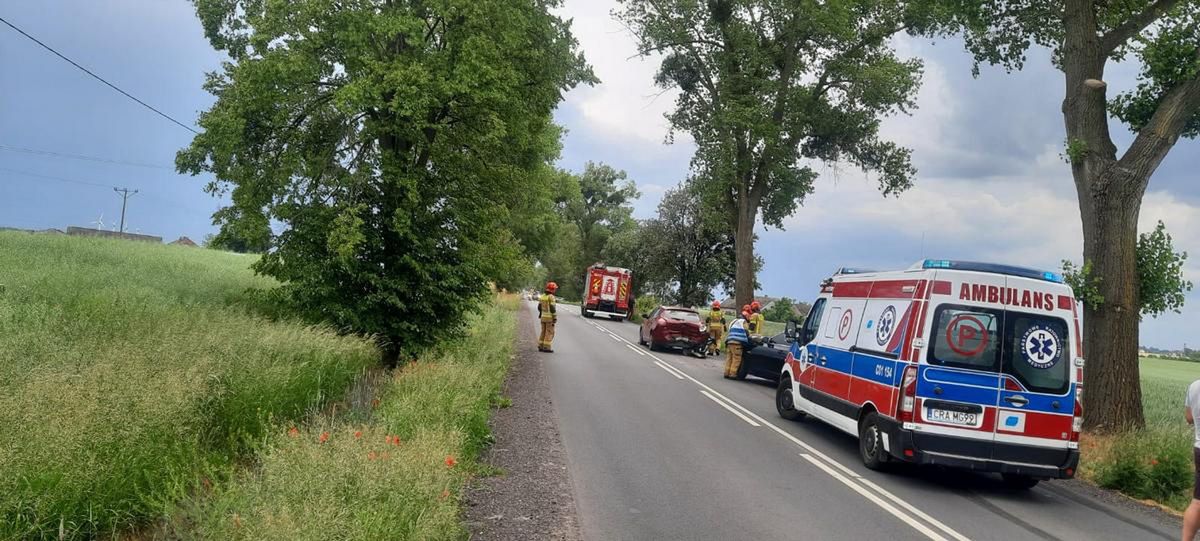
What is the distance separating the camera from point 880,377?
29.3 ft

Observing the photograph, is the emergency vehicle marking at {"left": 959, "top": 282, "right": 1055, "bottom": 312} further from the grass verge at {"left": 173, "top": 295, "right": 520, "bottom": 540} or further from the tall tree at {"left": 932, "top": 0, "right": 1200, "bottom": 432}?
the grass verge at {"left": 173, "top": 295, "right": 520, "bottom": 540}

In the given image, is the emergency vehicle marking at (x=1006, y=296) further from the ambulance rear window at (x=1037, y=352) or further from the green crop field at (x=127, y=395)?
the green crop field at (x=127, y=395)

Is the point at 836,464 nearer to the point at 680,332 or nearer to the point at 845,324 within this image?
the point at 845,324

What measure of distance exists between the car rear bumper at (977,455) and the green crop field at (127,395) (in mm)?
6297

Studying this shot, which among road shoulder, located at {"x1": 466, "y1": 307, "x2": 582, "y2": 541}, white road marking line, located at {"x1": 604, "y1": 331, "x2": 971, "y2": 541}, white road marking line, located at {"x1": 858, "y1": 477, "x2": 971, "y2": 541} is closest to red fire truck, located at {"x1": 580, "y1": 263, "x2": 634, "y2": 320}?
white road marking line, located at {"x1": 604, "y1": 331, "x2": 971, "y2": 541}

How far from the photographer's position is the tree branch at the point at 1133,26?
11.5 metres

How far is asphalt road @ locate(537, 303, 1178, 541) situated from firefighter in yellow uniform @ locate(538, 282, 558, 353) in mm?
7688

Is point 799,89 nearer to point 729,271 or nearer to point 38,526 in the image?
point 729,271

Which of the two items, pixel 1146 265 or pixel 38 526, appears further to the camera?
pixel 1146 265

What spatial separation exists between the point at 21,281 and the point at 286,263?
4.23 m

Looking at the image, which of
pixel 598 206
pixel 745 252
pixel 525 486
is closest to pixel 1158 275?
pixel 525 486

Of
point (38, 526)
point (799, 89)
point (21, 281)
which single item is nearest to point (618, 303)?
point (799, 89)

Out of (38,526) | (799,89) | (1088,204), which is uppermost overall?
(799,89)

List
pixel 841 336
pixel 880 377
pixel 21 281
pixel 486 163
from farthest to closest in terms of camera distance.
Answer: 1. pixel 486 163
2. pixel 21 281
3. pixel 841 336
4. pixel 880 377
